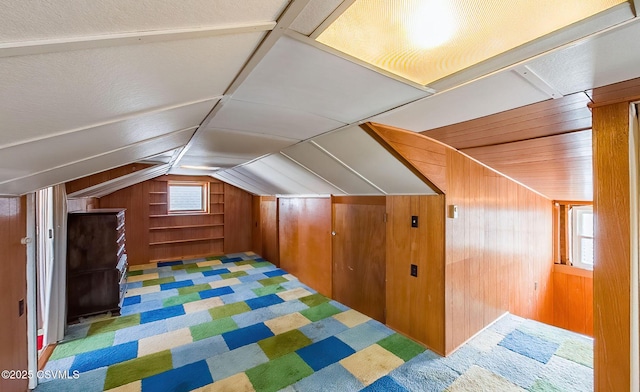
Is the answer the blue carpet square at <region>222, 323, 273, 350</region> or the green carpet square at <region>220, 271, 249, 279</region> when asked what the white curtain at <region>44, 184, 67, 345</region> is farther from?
the green carpet square at <region>220, 271, 249, 279</region>

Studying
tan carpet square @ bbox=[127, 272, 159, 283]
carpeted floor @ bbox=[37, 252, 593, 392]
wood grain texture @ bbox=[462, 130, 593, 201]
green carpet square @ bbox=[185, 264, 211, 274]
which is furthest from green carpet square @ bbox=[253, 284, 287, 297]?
wood grain texture @ bbox=[462, 130, 593, 201]

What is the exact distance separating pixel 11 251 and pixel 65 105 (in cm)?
186

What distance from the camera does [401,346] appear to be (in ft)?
9.14

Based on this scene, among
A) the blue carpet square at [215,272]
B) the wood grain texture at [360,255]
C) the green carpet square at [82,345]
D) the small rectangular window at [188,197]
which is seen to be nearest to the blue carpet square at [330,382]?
the wood grain texture at [360,255]

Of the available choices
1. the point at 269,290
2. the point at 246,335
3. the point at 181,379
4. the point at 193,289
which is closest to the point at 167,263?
the point at 193,289

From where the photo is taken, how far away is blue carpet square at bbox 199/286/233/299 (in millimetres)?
4250

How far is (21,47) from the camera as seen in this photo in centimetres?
46

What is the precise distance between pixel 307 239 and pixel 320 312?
1.40 metres

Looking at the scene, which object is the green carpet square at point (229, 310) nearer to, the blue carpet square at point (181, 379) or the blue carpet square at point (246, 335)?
the blue carpet square at point (246, 335)

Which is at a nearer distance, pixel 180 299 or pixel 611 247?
pixel 611 247

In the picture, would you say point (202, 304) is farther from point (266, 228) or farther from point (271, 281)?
point (266, 228)

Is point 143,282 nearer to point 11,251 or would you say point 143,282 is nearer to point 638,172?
point 11,251

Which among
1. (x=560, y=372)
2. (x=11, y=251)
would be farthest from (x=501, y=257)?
(x=11, y=251)

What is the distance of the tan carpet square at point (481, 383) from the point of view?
218 centimetres
